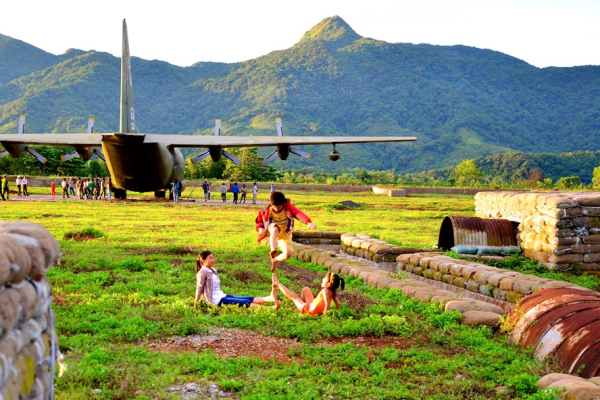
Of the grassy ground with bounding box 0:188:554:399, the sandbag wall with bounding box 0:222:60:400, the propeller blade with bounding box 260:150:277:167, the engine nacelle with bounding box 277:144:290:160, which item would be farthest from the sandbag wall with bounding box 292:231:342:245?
the sandbag wall with bounding box 0:222:60:400

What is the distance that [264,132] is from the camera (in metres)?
183

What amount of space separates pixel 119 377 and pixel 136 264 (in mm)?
7365

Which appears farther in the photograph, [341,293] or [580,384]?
[341,293]

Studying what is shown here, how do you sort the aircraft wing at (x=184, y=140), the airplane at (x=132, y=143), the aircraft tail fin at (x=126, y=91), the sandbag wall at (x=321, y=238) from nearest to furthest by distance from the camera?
the sandbag wall at (x=321, y=238) < the airplane at (x=132, y=143) < the aircraft wing at (x=184, y=140) < the aircraft tail fin at (x=126, y=91)

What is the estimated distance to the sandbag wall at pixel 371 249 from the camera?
1556 cm

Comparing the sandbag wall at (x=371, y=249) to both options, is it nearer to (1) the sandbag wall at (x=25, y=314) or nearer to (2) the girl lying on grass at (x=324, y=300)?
(2) the girl lying on grass at (x=324, y=300)

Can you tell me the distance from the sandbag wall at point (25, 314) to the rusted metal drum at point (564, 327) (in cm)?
535

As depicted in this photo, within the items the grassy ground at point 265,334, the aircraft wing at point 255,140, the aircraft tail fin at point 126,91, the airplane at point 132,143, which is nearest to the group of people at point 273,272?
the grassy ground at point 265,334

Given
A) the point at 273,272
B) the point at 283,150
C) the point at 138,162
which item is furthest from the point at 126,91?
the point at 273,272

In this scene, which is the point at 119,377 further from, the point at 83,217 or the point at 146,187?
the point at 146,187

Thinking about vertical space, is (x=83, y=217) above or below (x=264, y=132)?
below

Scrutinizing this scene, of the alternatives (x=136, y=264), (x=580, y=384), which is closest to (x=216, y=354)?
(x=580, y=384)

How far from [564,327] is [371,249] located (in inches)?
355

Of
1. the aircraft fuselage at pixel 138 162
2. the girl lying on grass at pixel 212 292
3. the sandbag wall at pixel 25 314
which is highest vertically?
the aircraft fuselage at pixel 138 162
